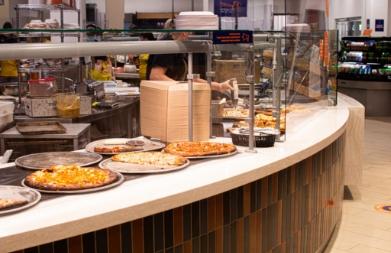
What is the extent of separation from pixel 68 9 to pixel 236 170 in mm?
5176

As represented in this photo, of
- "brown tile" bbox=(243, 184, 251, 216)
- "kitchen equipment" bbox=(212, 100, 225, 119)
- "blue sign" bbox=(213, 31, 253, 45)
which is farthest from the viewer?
"kitchen equipment" bbox=(212, 100, 225, 119)

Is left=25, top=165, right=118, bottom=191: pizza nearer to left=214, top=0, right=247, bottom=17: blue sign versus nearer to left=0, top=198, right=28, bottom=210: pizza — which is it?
left=0, top=198, right=28, bottom=210: pizza

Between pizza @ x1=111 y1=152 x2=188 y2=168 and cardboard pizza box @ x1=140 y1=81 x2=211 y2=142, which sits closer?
pizza @ x1=111 y1=152 x2=188 y2=168

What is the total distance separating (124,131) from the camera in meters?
5.90

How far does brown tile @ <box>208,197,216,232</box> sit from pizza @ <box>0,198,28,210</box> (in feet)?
2.66

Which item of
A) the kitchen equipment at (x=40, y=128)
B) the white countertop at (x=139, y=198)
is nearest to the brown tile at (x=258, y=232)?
the white countertop at (x=139, y=198)

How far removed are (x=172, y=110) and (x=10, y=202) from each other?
4.07 ft

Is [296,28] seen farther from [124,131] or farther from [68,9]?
[68,9]

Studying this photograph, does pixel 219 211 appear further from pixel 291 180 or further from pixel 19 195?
pixel 19 195

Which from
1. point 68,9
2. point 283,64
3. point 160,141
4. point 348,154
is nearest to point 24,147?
point 160,141

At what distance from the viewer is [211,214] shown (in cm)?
254

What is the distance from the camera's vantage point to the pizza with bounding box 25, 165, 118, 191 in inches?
86.9

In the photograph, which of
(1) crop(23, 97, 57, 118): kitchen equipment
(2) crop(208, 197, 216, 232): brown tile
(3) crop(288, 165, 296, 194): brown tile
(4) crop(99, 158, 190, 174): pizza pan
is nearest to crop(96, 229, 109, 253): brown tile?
(4) crop(99, 158, 190, 174): pizza pan

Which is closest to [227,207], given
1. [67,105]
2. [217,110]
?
[217,110]
